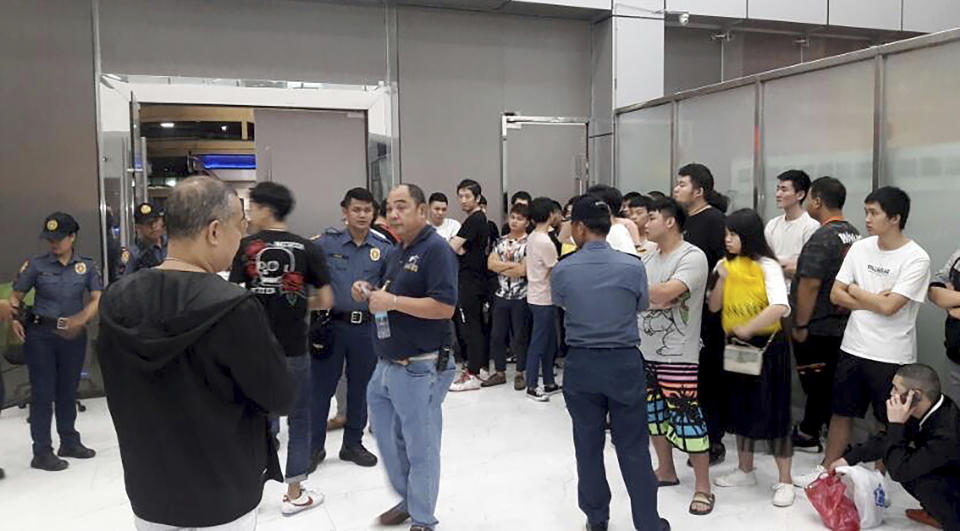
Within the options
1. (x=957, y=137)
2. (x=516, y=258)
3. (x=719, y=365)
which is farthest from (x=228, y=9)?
(x=957, y=137)

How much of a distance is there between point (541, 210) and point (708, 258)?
169cm

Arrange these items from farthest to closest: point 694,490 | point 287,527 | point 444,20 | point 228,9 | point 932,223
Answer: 1. point 444,20
2. point 228,9
3. point 932,223
4. point 694,490
5. point 287,527

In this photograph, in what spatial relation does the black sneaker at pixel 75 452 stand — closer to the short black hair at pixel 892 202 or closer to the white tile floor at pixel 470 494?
the white tile floor at pixel 470 494

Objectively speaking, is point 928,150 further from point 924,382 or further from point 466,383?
point 466,383

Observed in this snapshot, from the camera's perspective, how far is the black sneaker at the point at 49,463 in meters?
4.34

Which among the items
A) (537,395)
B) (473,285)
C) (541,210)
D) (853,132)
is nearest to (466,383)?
(537,395)

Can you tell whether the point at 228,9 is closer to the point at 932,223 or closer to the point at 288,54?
the point at 288,54

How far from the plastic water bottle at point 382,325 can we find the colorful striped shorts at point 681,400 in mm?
1365

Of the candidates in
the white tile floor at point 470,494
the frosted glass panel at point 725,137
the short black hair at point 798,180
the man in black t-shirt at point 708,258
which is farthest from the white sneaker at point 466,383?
the short black hair at point 798,180

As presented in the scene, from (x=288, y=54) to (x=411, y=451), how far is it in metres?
4.68

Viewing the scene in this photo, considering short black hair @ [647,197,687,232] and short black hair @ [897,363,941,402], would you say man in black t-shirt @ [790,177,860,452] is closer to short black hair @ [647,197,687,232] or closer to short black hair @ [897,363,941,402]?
short black hair @ [897,363,941,402]

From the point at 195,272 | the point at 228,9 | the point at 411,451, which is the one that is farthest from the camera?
the point at 228,9

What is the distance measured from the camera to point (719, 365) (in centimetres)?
403

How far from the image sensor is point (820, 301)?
4.10 meters
